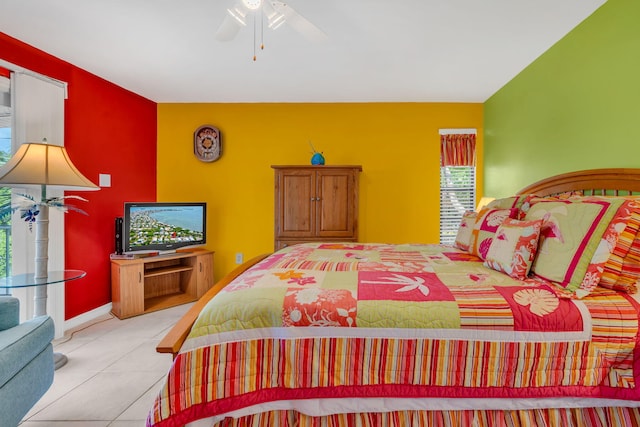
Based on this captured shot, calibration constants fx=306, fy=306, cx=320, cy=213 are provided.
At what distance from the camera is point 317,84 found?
3.33m

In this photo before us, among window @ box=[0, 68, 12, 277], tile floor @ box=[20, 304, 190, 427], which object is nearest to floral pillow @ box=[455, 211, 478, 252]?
tile floor @ box=[20, 304, 190, 427]

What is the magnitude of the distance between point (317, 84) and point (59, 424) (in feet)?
10.9

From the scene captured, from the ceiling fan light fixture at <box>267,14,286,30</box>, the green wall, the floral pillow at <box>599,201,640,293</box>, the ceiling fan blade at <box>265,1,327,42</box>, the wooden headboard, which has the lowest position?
the floral pillow at <box>599,201,640,293</box>

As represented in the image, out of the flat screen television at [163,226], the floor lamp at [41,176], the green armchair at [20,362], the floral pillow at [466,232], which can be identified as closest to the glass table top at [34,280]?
the floor lamp at [41,176]

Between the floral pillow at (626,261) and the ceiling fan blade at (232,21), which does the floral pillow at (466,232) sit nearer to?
the floral pillow at (626,261)

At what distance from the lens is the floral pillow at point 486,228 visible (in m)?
1.94

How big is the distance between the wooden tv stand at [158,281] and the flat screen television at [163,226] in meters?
0.14

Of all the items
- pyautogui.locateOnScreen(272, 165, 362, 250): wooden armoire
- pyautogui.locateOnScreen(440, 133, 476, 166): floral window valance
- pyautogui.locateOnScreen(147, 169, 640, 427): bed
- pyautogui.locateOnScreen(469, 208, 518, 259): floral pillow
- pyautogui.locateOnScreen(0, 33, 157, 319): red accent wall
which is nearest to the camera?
pyautogui.locateOnScreen(147, 169, 640, 427): bed

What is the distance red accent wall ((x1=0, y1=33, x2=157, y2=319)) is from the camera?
2801mm

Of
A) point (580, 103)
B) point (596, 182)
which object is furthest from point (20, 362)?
point (580, 103)

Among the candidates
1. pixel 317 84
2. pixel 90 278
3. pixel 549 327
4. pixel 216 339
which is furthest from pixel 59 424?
pixel 317 84

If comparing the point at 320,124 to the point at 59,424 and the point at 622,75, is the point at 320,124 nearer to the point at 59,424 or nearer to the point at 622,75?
the point at 622,75

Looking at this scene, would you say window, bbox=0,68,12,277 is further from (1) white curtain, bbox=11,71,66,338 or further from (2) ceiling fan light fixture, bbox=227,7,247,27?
(2) ceiling fan light fixture, bbox=227,7,247,27

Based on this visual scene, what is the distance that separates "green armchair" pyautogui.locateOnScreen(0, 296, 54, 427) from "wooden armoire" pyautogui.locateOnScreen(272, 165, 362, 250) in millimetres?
2165
